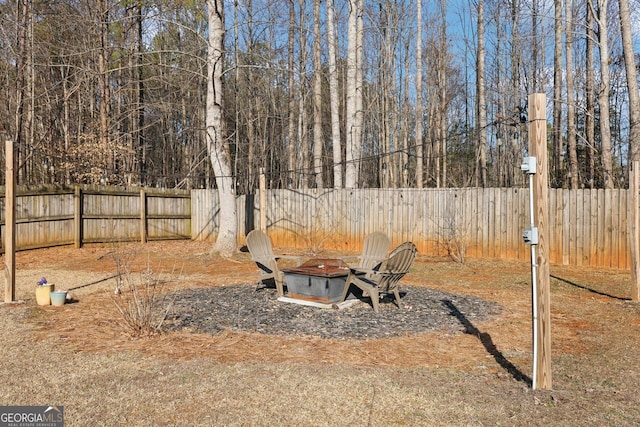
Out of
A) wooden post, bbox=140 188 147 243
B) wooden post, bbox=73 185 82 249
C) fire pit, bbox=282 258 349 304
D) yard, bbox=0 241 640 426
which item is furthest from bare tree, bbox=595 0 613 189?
wooden post, bbox=73 185 82 249

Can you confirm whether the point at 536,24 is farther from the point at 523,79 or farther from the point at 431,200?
the point at 431,200

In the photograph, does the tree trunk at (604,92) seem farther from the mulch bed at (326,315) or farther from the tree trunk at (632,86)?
the mulch bed at (326,315)

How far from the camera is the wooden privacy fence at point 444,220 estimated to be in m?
10.0

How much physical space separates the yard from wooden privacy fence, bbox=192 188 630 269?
3965 millimetres

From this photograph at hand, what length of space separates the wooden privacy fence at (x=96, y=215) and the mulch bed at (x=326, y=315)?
22.3ft

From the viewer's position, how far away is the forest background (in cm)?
1380

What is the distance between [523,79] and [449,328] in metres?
17.9

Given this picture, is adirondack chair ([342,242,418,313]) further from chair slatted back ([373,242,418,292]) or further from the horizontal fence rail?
the horizontal fence rail

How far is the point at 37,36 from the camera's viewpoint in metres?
16.8

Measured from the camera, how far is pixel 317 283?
626 centimetres

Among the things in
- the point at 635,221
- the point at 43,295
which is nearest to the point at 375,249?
the point at 635,221

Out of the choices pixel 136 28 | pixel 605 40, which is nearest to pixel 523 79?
pixel 605 40

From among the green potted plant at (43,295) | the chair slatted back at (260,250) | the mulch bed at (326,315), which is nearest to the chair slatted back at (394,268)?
the mulch bed at (326,315)

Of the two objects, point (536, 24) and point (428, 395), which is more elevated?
point (536, 24)
